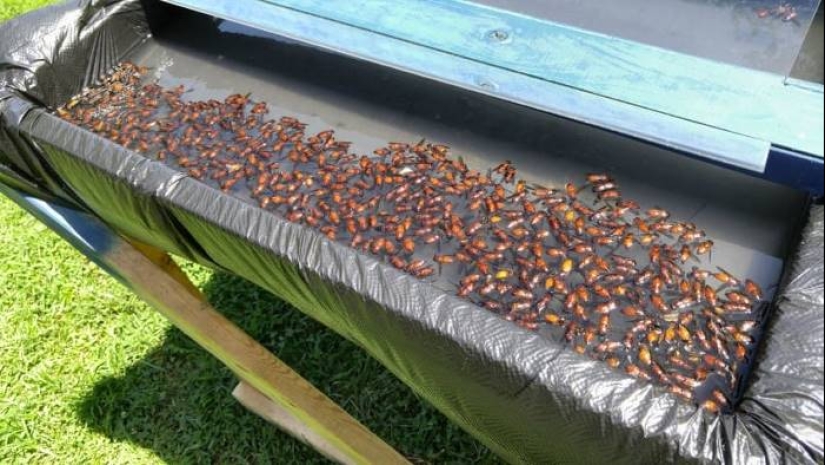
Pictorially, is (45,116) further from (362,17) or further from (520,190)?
(520,190)

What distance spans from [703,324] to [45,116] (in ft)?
5.33

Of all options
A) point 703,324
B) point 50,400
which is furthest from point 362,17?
point 50,400

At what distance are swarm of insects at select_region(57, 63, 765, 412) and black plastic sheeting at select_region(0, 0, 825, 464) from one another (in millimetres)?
154

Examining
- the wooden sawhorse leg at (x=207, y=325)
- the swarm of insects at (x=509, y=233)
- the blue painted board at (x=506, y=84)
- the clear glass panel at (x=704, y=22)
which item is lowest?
the wooden sawhorse leg at (x=207, y=325)

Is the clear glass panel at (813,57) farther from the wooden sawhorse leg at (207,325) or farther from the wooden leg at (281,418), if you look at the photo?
the wooden leg at (281,418)

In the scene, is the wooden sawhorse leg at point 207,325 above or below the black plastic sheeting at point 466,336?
below

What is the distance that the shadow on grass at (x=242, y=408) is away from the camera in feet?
8.18

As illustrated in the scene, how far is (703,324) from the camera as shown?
1374 mm

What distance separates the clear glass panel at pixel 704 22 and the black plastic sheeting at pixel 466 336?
23.8 inches

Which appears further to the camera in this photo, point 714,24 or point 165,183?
point 714,24

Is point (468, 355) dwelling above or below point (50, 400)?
above

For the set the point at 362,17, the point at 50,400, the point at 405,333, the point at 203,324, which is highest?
the point at 362,17

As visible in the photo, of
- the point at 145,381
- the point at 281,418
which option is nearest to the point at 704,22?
the point at 281,418

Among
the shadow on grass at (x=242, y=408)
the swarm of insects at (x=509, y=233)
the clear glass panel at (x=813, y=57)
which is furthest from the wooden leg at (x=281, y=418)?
the clear glass panel at (x=813, y=57)
